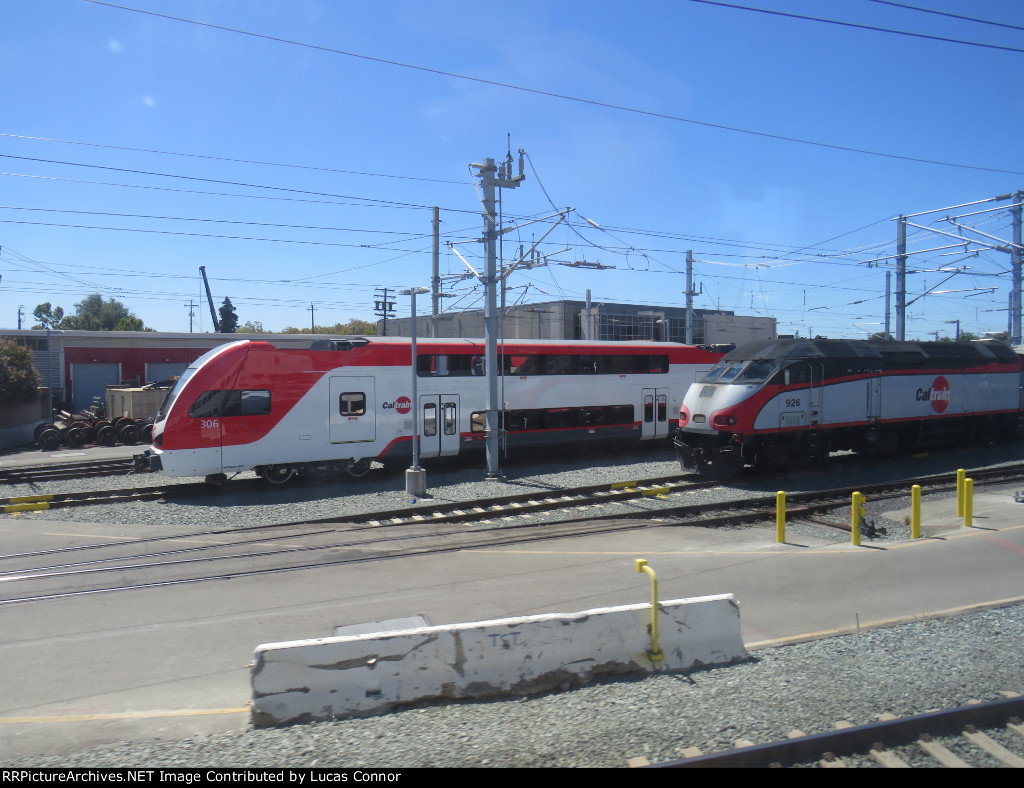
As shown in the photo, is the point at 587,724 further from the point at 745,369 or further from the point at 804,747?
the point at 745,369

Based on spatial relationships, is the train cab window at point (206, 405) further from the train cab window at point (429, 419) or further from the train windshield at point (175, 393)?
the train cab window at point (429, 419)

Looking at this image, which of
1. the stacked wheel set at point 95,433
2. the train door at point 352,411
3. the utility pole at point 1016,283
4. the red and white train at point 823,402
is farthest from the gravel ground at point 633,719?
the stacked wheel set at point 95,433

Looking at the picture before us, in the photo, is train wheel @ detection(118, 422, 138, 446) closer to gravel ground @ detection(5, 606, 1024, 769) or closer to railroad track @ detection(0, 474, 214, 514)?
railroad track @ detection(0, 474, 214, 514)

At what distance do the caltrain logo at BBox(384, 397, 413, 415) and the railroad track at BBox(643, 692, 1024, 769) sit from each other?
46.4 ft

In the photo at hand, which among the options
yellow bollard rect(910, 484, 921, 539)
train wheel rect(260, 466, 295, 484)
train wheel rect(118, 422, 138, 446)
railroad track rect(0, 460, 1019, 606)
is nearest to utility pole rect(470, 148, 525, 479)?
railroad track rect(0, 460, 1019, 606)

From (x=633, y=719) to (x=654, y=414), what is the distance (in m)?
17.7

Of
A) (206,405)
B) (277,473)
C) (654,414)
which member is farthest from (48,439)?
(654,414)

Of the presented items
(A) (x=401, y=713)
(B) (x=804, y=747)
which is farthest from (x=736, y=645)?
(A) (x=401, y=713)

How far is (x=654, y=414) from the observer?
2219cm

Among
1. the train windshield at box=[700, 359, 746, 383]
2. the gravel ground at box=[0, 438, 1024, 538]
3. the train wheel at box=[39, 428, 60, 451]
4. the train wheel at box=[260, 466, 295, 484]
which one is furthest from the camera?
the train wheel at box=[39, 428, 60, 451]

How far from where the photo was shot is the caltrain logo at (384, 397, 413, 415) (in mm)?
17781

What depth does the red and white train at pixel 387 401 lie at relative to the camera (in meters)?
15.6

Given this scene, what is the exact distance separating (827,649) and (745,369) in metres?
11.8

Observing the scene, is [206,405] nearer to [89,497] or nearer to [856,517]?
[89,497]
